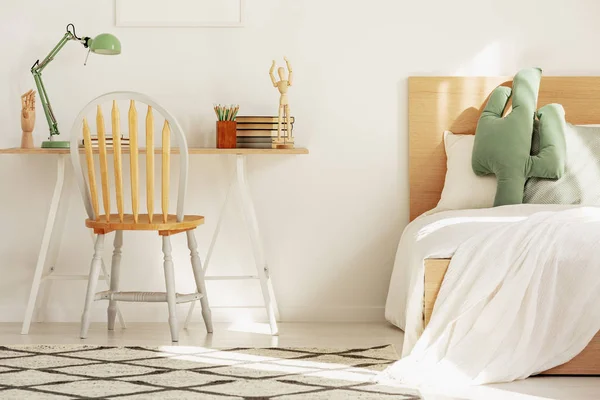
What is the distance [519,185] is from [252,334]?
1.25 metres

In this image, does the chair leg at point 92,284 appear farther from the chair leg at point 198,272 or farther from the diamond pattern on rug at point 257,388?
the diamond pattern on rug at point 257,388

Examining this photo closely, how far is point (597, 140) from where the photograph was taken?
3.76 metres

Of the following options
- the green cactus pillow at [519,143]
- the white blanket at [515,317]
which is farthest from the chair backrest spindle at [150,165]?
the green cactus pillow at [519,143]

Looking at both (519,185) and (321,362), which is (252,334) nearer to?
(321,362)

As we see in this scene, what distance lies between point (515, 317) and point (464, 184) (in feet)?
3.66

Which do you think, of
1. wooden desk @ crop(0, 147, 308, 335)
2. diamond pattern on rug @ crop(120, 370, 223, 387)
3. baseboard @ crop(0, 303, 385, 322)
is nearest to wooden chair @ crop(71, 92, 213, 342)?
wooden desk @ crop(0, 147, 308, 335)

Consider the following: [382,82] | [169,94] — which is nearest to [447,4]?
[382,82]

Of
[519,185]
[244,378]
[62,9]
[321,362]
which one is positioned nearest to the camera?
[244,378]

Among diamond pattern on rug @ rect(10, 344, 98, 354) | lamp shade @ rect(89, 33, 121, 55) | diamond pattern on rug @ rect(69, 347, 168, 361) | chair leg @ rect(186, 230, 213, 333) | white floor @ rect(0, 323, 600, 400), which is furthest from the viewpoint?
lamp shade @ rect(89, 33, 121, 55)

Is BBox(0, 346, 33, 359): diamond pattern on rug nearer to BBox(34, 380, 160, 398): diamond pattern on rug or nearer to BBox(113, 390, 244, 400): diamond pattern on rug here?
BBox(34, 380, 160, 398): diamond pattern on rug

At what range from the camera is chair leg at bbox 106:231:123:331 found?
3.66 metres

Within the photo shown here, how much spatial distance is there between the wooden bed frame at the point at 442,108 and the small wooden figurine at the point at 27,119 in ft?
5.43

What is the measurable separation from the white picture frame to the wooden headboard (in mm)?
852

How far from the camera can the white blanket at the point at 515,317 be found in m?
2.77
